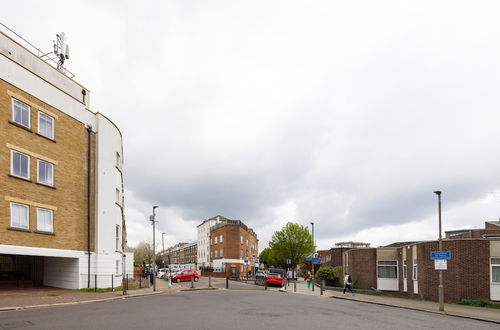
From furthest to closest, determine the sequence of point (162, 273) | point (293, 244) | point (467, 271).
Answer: point (293, 244)
point (162, 273)
point (467, 271)

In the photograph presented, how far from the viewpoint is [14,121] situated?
2508 cm

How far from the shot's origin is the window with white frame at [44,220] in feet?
86.1

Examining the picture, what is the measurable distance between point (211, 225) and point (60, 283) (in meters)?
77.0

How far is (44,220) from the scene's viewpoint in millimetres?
26703

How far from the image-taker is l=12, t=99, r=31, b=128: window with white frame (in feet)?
83.0

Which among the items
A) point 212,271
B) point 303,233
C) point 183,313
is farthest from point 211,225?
point 183,313

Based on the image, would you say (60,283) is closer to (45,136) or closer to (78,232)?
(78,232)

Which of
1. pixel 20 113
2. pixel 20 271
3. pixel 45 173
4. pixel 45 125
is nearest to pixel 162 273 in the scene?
pixel 20 271

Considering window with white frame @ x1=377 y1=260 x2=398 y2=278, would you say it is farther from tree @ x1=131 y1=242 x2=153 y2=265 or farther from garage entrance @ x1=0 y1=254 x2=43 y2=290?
tree @ x1=131 y1=242 x2=153 y2=265

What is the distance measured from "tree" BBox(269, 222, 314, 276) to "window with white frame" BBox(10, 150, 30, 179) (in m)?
62.4

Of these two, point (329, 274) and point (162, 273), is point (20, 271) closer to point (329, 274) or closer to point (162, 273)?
point (329, 274)

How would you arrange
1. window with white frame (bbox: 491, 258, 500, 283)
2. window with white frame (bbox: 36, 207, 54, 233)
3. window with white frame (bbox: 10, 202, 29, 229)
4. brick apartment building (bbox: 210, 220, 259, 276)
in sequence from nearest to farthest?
window with white frame (bbox: 10, 202, 29, 229) → window with white frame (bbox: 36, 207, 54, 233) → window with white frame (bbox: 491, 258, 500, 283) → brick apartment building (bbox: 210, 220, 259, 276)

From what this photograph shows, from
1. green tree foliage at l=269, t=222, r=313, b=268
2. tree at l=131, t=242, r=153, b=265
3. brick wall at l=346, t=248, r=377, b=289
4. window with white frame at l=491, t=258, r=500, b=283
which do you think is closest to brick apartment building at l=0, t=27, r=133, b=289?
brick wall at l=346, t=248, r=377, b=289

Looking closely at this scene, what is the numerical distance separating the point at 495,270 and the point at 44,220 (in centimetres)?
2849
